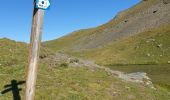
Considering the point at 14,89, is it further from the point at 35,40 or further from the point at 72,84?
the point at 35,40

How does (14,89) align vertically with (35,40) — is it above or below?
below

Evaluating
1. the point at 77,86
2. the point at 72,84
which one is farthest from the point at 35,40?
the point at 72,84

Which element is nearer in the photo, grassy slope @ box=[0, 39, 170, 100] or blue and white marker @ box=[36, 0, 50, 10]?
blue and white marker @ box=[36, 0, 50, 10]

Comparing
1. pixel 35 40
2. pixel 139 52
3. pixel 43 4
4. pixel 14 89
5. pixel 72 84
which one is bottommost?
pixel 14 89

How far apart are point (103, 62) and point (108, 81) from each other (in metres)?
58.4

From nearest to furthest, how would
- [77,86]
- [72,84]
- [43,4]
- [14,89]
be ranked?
[43,4]
[14,89]
[77,86]
[72,84]

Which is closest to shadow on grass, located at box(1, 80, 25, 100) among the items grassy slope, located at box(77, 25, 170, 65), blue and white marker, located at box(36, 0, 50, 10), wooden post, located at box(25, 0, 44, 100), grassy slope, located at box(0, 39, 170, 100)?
grassy slope, located at box(0, 39, 170, 100)

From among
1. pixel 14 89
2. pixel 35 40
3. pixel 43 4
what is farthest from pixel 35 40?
pixel 14 89

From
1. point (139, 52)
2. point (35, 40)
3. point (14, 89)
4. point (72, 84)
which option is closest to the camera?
point (35, 40)

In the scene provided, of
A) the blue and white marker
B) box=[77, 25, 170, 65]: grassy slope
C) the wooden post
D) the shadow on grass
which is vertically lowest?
the shadow on grass

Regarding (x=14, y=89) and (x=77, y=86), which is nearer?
(x=14, y=89)

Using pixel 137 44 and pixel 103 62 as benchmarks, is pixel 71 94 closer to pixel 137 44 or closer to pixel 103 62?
pixel 103 62

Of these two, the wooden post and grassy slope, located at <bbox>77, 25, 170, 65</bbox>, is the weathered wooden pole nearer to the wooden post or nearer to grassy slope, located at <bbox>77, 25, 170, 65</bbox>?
the wooden post

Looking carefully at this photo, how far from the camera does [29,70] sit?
1366 cm
